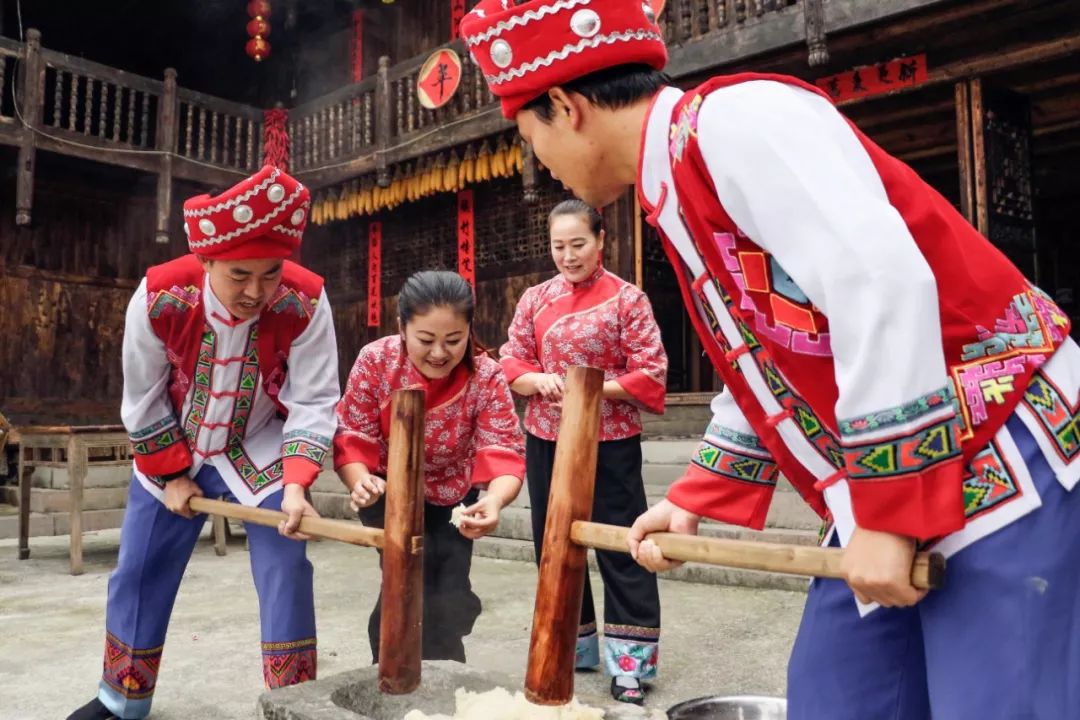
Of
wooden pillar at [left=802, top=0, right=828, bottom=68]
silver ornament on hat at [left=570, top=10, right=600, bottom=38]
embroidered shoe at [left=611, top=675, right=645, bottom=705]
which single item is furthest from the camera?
wooden pillar at [left=802, top=0, right=828, bottom=68]

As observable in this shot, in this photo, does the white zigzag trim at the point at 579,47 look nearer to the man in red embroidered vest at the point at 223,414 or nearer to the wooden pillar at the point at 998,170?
the man in red embroidered vest at the point at 223,414

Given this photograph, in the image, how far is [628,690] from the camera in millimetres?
3363

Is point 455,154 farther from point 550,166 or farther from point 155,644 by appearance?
point 550,166

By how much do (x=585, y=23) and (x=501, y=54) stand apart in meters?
0.18

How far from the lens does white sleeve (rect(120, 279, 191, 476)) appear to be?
2916 mm

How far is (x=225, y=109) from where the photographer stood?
443 inches

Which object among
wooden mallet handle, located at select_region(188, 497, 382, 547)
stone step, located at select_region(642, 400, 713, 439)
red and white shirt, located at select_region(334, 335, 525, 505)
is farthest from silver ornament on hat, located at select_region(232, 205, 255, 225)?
stone step, located at select_region(642, 400, 713, 439)

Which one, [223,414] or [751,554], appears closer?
[751,554]

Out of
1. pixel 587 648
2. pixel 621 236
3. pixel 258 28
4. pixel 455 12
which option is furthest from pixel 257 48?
pixel 587 648

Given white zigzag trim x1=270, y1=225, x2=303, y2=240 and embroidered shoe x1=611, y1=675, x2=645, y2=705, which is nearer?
white zigzag trim x1=270, y1=225, x2=303, y2=240

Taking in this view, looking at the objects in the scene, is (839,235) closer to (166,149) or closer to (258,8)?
(166,149)

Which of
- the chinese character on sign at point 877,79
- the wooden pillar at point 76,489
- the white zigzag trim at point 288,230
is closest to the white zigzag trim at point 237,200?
the white zigzag trim at point 288,230

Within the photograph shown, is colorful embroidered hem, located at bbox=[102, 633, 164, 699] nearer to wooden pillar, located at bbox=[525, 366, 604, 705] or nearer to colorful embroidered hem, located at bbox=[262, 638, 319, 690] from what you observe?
colorful embroidered hem, located at bbox=[262, 638, 319, 690]

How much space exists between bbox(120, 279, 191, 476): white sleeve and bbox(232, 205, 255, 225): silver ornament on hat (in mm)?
485
